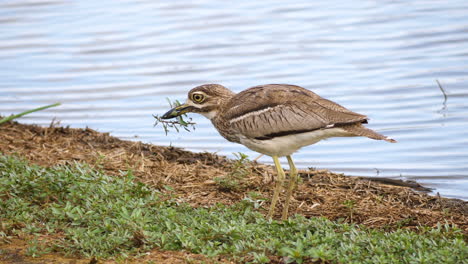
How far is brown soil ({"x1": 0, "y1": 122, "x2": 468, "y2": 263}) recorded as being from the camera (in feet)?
23.2

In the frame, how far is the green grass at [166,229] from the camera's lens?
17.6 ft

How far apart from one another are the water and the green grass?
3.48 meters

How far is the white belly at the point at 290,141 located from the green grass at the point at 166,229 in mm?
513

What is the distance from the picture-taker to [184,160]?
9.09 metres

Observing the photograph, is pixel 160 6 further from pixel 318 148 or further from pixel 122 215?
pixel 122 215

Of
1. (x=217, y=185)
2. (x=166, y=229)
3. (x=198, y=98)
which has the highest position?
(x=198, y=98)

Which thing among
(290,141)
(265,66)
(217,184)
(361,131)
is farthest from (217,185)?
(265,66)

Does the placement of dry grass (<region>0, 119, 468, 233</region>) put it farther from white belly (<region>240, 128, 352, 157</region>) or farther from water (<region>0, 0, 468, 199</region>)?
water (<region>0, 0, 468, 199</region>)

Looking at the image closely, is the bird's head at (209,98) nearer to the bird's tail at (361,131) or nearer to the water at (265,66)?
the bird's tail at (361,131)

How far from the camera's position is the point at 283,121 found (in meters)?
6.89

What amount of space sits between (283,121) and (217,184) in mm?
1284

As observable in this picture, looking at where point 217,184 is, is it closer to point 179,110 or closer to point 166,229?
point 179,110

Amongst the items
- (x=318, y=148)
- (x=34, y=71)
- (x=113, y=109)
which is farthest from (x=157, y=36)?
(x=318, y=148)

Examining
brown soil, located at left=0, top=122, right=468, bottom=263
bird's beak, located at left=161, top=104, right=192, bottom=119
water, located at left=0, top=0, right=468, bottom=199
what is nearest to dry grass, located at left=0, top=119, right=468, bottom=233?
brown soil, located at left=0, top=122, right=468, bottom=263
